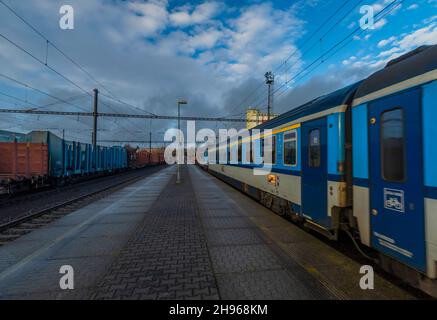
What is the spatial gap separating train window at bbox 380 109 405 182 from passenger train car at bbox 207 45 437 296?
0.04 ft

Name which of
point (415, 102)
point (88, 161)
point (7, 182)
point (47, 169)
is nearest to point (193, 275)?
point (415, 102)

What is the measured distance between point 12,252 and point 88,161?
20043 millimetres

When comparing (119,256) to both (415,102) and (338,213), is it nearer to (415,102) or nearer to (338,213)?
(338,213)

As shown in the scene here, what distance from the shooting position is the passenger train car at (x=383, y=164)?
286cm

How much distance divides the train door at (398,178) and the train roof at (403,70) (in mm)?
238

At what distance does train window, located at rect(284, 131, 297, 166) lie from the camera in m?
6.36

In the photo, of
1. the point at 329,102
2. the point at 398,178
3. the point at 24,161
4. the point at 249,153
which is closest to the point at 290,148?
the point at 329,102

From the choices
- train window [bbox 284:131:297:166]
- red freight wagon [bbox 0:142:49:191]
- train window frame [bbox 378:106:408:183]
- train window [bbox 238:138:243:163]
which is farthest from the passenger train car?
red freight wagon [bbox 0:142:49:191]

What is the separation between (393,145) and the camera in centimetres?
338

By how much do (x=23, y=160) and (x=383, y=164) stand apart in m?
17.6

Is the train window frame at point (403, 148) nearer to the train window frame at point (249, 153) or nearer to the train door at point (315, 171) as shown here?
the train door at point (315, 171)

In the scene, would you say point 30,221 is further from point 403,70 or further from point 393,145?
point 403,70

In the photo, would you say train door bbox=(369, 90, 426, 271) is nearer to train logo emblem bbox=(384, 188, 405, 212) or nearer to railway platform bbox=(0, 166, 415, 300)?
train logo emblem bbox=(384, 188, 405, 212)

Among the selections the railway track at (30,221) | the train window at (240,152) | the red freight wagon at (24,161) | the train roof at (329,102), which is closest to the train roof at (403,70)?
the train roof at (329,102)
